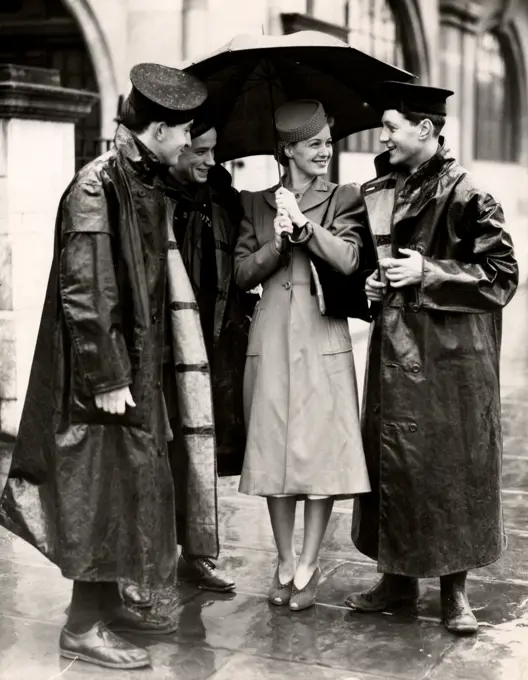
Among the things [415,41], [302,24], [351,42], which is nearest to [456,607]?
[302,24]

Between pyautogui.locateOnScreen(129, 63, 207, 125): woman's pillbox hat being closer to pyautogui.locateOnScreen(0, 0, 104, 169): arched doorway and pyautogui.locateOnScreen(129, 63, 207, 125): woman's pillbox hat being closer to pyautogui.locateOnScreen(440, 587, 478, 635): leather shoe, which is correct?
pyautogui.locateOnScreen(440, 587, 478, 635): leather shoe

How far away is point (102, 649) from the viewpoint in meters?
4.26

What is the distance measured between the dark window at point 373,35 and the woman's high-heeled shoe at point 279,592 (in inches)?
382

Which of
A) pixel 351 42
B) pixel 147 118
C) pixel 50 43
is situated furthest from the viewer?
pixel 351 42

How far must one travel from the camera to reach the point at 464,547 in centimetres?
464

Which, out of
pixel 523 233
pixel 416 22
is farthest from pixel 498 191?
pixel 416 22

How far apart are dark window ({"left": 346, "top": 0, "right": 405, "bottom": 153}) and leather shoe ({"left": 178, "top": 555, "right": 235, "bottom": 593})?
9493 mm

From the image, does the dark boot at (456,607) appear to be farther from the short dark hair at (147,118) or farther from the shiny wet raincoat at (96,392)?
the short dark hair at (147,118)

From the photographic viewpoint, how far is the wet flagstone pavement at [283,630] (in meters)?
4.21

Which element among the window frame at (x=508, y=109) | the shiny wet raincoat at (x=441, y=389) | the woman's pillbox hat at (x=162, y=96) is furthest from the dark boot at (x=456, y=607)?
the window frame at (x=508, y=109)

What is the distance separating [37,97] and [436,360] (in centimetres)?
414

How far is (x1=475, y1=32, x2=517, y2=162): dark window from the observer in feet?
68.5

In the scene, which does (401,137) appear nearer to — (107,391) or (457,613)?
(107,391)

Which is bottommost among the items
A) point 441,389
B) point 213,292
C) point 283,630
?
point 283,630
